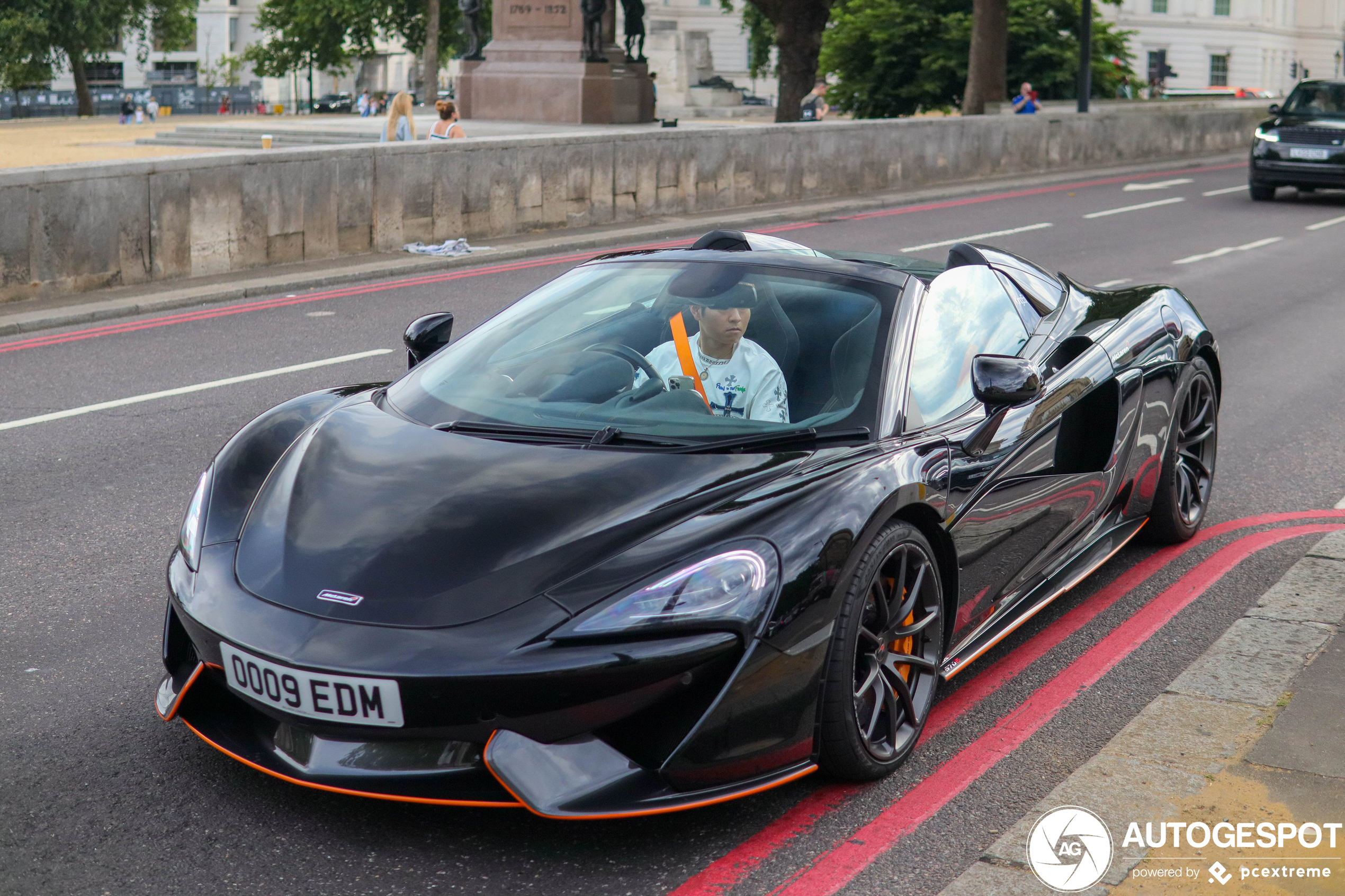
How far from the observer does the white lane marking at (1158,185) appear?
25688 millimetres

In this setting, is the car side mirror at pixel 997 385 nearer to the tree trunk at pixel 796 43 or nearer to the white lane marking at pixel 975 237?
the white lane marking at pixel 975 237

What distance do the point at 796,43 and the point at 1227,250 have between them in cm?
1784

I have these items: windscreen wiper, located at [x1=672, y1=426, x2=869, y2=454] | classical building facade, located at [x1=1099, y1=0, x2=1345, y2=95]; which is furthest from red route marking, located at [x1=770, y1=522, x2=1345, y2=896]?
classical building facade, located at [x1=1099, y1=0, x2=1345, y2=95]

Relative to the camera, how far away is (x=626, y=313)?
14.9 ft

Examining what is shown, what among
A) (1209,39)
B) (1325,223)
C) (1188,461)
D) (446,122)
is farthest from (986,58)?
(1209,39)

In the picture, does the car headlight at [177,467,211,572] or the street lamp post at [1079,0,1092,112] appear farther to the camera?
the street lamp post at [1079,0,1092,112]

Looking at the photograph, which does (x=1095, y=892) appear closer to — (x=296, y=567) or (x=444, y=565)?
(x=444, y=565)

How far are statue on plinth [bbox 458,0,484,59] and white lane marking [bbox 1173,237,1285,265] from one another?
823 inches

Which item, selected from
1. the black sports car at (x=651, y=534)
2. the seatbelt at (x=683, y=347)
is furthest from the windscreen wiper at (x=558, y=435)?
the seatbelt at (x=683, y=347)

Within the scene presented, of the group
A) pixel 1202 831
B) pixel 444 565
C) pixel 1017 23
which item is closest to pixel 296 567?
pixel 444 565

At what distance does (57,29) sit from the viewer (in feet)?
220

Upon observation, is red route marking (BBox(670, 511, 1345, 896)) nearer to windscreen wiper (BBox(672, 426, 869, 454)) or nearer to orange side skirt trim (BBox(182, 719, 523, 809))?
orange side skirt trim (BBox(182, 719, 523, 809))

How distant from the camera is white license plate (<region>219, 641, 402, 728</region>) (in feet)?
9.91

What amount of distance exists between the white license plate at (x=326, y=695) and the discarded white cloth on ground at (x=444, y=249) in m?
12.5
